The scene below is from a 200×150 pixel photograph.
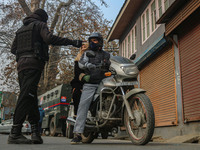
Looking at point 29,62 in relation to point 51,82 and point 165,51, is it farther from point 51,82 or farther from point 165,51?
point 51,82

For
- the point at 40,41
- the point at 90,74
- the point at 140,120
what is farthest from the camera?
the point at 40,41

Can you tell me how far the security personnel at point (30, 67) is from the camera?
4.84m

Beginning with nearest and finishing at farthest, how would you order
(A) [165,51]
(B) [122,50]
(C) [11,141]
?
(C) [11,141], (A) [165,51], (B) [122,50]

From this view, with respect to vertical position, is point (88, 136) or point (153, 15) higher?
point (153, 15)

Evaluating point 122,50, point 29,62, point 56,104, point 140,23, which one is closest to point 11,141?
point 29,62

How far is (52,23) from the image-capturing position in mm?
26094

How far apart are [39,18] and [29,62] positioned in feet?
3.04

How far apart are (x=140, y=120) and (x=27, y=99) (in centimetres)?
190

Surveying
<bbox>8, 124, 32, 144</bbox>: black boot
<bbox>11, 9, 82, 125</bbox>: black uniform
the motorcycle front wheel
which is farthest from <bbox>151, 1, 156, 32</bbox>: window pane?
<bbox>8, 124, 32, 144</bbox>: black boot

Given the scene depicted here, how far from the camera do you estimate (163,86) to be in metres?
10.9

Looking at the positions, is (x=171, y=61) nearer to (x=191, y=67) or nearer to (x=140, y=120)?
(x=191, y=67)

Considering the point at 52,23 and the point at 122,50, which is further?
the point at 52,23

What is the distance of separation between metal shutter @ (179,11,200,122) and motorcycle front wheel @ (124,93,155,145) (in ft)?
12.0

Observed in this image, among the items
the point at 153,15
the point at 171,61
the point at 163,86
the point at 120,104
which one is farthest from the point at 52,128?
the point at 120,104
